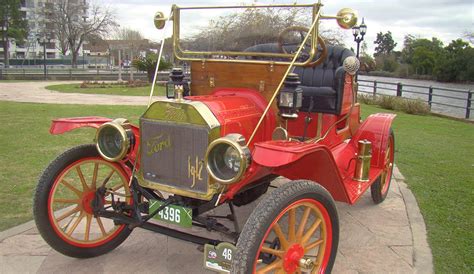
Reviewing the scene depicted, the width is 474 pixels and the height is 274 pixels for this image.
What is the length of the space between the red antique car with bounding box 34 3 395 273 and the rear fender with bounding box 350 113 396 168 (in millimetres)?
465

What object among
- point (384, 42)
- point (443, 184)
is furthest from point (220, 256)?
point (384, 42)

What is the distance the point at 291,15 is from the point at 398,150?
16.0ft

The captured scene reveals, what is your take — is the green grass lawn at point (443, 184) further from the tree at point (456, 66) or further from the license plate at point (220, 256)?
the tree at point (456, 66)

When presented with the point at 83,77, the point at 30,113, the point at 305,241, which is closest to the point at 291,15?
the point at 305,241

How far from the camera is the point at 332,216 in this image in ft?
9.11

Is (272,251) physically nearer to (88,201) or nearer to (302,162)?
(302,162)

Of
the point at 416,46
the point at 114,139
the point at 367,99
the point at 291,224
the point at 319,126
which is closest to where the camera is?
the point at 291,224

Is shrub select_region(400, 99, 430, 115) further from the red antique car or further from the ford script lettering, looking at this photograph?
the ford script lettering

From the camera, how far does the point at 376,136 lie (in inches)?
178

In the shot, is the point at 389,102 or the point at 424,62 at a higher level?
the point at 424,62

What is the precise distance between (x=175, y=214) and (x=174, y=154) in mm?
390

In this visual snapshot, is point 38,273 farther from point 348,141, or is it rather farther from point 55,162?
point 348,141

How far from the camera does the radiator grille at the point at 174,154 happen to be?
279 centimetres

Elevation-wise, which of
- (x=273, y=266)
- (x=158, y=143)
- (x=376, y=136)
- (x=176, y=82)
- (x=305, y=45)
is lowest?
(x=273, y=266)
